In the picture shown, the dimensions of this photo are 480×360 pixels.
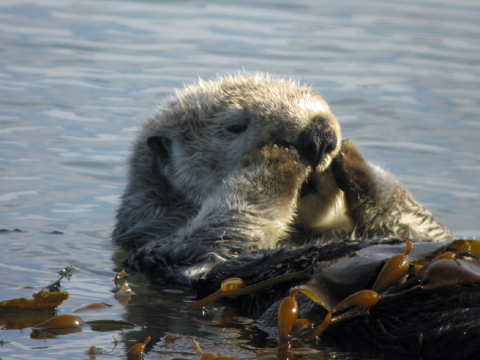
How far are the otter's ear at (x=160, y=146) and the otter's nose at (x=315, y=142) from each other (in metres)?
0.96

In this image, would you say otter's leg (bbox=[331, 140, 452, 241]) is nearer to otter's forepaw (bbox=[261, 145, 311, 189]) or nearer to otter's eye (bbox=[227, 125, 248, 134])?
otter's forepaw (bbox=[261, 145, 311, 189])

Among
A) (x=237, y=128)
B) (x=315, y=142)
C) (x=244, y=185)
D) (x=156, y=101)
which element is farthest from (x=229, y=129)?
(x=156, y=101)

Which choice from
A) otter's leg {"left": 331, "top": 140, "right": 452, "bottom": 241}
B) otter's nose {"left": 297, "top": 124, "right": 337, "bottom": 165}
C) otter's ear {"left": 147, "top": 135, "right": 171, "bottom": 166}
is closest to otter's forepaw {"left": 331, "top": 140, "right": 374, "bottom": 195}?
otter's leg {"left": 331, "top": 140, "right": 452, "bottom": 241}

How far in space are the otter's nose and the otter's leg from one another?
0.70 ft

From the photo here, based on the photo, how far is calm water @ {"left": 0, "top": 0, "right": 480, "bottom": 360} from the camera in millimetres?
4582

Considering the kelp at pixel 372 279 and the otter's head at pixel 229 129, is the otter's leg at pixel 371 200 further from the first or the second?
the kelp at pixel 372 279

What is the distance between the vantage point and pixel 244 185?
4637mm

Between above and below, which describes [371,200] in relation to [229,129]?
below

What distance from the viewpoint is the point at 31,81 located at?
990 cm

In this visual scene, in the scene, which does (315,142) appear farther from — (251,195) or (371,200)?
(371,200)

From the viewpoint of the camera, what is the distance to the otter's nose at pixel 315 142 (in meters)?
4.62

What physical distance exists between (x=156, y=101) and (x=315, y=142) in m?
4.83

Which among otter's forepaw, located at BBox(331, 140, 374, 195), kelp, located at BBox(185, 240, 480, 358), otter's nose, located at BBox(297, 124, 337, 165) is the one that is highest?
otter's nose, located at BBox(297, 124, 337, 165)

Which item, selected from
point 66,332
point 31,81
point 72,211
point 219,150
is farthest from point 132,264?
point 31,81
